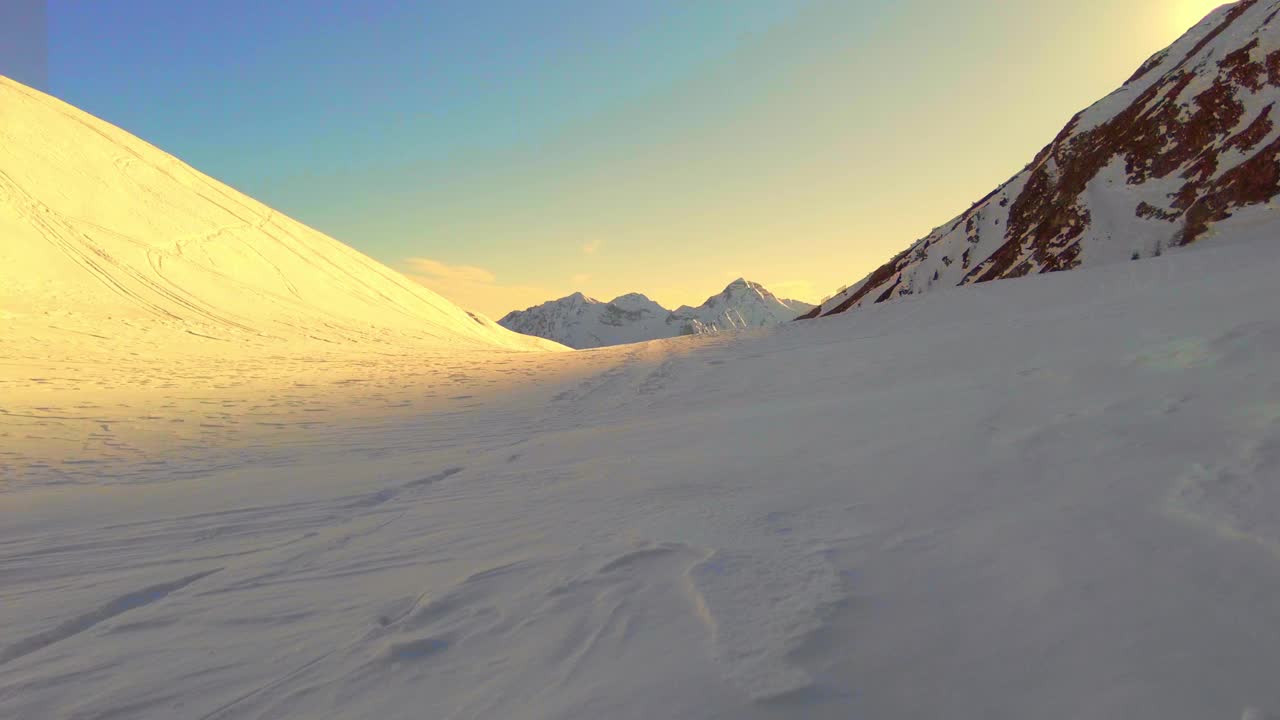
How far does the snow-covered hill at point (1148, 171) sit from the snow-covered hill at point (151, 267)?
1818cm

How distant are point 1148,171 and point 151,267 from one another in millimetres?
29302

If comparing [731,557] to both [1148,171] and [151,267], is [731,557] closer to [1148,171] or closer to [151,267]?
[1148,171]

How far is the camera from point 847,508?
335cm

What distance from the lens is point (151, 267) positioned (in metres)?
19.2

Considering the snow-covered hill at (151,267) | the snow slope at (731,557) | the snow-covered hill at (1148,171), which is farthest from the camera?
the snow-covered hill at (151,267)

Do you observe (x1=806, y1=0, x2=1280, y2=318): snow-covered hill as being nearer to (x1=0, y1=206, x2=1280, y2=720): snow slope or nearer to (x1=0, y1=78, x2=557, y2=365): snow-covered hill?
(x1=0, y1=206, x2=1280, y2=720): snow slope

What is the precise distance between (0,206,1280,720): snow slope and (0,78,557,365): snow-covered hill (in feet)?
34.2

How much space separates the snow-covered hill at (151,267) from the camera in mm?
15188

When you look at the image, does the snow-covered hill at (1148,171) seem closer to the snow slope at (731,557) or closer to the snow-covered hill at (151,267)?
the snow slope at (731,557)

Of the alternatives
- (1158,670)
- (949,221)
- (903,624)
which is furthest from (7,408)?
(949,221)

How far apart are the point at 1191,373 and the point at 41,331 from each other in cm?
1931

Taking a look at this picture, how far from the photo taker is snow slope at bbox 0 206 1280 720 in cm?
189

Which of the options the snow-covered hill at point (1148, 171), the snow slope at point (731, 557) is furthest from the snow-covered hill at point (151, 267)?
the snow-covered hill at point (1148, 171)

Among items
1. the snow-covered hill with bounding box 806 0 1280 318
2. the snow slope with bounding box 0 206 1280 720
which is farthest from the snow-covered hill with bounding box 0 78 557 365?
the snow-covered hill with bounding box 806 0 1280 318
